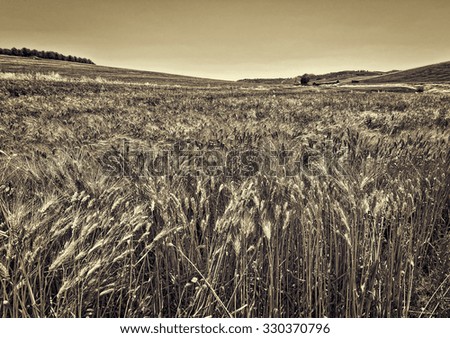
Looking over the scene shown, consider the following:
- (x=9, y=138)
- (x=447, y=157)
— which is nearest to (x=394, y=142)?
(x=447, y=157)

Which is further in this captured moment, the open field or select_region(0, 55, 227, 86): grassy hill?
select_region(0, 55, 227, 86): grassy hill

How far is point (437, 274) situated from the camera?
1632 millimetres

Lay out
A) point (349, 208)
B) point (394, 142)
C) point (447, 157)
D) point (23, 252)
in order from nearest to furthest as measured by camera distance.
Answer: point (23, 252)
point (349, 208)
point (447, 157)
point (394, 142)

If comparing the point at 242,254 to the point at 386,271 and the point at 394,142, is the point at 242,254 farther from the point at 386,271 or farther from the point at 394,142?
the point at 394,142

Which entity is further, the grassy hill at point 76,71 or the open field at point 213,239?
the grassy hill at point 76,71

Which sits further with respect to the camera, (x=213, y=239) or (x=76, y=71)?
(x=76, y=71)

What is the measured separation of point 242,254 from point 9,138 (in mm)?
2660

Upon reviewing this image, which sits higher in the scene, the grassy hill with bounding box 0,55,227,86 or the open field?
the grassy hill with bounding box 0,55,227,86

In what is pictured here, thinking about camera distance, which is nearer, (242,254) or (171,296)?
(242,254)

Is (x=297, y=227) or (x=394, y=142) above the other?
(x=394, y=142)

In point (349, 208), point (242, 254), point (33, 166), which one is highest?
point (33, 166)

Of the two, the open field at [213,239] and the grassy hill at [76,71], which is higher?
the grassy hill at [76,71]

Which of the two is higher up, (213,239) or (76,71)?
(76,71)
